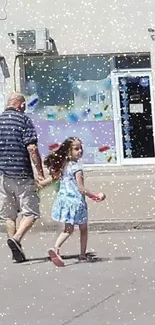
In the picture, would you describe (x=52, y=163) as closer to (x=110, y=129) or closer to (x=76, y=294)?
(x=76, y=294)

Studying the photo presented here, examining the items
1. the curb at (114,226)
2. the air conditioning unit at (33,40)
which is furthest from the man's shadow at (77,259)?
the air conditioning unit at (33,40)

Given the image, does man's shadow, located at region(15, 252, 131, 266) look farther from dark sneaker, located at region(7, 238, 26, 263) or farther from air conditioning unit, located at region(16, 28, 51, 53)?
air conditioning unit, located at region(16, 28, 51, 53)

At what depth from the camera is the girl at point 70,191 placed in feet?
22.9

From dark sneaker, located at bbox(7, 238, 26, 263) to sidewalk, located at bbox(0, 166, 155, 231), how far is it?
6.80 ft

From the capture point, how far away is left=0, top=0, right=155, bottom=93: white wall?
1204cm

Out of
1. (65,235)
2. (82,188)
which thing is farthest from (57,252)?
(82,188)

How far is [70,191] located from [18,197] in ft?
1.61

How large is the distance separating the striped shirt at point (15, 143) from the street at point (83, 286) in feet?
2.72

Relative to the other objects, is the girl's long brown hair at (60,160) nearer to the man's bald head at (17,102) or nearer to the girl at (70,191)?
the girl at (70,191)

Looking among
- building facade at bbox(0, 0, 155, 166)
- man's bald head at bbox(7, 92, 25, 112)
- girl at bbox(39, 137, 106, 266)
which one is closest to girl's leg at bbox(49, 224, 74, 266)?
girl at bbox(39, 137, 106, 266)

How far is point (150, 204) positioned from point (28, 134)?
3.27m

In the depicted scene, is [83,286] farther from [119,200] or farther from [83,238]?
[119,200]

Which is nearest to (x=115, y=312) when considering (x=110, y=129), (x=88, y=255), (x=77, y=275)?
(x=77, y=275)

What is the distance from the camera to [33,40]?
12047 mm
